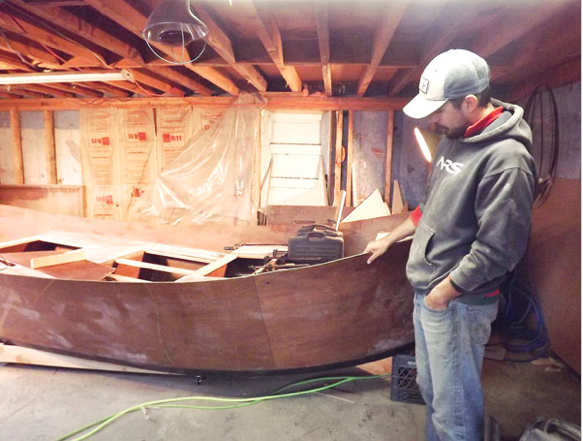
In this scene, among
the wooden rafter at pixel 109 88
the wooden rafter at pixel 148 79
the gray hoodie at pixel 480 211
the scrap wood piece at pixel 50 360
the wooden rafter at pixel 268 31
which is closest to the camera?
the gray hoodie at pixel 480 211

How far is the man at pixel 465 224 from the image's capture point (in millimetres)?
1095

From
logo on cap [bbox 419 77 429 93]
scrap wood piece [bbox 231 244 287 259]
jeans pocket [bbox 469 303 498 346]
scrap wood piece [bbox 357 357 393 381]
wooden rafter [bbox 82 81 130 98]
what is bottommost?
scrap wood piece [bbox 357 357 393 381]

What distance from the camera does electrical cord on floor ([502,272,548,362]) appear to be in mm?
2531

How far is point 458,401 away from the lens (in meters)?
1.28

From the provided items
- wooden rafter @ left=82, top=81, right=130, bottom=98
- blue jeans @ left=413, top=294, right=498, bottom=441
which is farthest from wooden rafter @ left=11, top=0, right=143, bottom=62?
blue jeans @ left=413, top=294, right=498, bottom=441

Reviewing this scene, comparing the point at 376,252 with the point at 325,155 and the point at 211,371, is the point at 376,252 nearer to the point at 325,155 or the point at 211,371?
the point at 211,371

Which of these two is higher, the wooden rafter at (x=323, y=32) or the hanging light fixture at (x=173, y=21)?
the wooden rafter at (x=323, y=32)

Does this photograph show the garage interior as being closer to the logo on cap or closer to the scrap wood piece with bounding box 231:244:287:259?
the scrap wood piece with bounding box 231:244:287:259

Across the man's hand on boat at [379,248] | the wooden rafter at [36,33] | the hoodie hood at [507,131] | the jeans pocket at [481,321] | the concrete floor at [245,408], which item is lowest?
the concrete floor at [245,408]

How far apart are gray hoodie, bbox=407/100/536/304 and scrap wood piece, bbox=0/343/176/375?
1.71m

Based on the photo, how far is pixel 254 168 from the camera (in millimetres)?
4652

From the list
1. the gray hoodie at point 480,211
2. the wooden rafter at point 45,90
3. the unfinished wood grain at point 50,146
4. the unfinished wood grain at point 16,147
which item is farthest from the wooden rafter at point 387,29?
the unfinished wood grain at point 16,147

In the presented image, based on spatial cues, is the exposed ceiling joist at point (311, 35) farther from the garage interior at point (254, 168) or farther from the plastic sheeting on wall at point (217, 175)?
the plastic sheeting on wall at point (217, 175)

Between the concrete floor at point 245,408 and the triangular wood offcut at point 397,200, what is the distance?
230 cm
